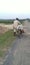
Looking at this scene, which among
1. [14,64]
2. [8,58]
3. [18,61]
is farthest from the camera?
[8,58]

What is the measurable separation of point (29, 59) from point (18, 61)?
600 millimetres

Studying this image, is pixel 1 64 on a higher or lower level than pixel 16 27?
lower

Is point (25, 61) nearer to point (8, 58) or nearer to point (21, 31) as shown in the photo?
point (8, 58)

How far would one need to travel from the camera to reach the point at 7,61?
8.76m

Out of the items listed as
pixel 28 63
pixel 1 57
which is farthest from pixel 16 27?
pixel 28 63

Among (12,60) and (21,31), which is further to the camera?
(21,31)

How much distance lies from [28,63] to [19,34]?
11.4 metres

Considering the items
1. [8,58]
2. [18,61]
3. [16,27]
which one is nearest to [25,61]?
[18,61]

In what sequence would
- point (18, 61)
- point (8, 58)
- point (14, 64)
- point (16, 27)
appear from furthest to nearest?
point (16, 27)
point (8, 58)
point (18, 61)
point (14, 64)

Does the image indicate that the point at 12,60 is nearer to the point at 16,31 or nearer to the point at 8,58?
the point at 8,58

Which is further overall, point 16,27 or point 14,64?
point 16,27

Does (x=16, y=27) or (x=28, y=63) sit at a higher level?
(x=16, y=27)

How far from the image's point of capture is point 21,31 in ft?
64.9

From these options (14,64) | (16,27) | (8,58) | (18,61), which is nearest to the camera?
(14,64)
